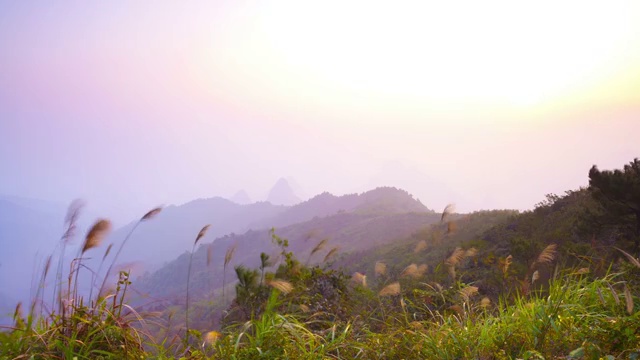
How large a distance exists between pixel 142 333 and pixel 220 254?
93.0 meters

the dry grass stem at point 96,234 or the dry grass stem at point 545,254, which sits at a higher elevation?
the dry grass stem at point 96,234

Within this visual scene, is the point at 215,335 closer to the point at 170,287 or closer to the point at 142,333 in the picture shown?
the point at 142,333

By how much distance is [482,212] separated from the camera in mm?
33562

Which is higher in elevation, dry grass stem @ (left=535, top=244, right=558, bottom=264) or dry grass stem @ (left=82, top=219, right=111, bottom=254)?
dry grass stem @ (left=82, top=219, right=111, bottom=254)

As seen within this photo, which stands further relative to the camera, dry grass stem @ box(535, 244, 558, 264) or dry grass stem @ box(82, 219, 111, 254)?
dry grass stem @ box(535, 244, 558, 264)

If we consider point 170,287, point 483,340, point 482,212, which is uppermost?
point 483,340

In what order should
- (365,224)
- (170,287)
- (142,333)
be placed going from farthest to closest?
(170,287)
(365,224)
(142,333)

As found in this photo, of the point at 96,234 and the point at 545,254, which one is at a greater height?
the point at 96,234

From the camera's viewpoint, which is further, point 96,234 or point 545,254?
point 545,254

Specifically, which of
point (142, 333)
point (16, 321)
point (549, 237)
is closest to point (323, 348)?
point (142, 333)

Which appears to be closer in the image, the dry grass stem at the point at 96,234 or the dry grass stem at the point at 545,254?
the dry grass stem at the point at 96,234

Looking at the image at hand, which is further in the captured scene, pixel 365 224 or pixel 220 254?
pixel 220 254

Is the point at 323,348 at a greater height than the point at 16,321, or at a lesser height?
lesser

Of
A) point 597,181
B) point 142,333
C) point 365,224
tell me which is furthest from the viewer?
point 365,224
